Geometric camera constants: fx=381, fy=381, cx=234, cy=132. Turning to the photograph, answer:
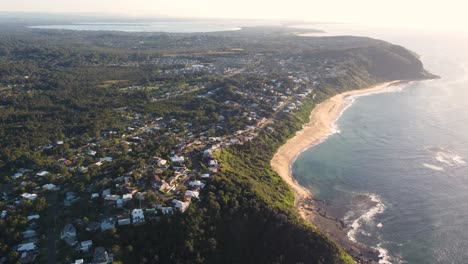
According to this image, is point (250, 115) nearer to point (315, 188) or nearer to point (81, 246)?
point (315, 188)

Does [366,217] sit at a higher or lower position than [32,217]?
lower

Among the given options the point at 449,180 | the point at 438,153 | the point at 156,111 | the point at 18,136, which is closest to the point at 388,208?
the point at 449,180

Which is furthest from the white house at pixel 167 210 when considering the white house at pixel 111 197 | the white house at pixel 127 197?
the white house at pixel 111 197

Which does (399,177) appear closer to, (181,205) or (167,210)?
(181,205)

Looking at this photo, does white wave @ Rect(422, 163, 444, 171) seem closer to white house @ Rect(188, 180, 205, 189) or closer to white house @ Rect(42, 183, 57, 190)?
white house @ Rect(188, 180, 205, 189)

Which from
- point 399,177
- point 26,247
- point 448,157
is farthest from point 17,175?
point 448,157

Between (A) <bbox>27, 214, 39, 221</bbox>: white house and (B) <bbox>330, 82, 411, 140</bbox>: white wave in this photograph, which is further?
(B) <bbox>330, 82, 411, 140</bbox>: white wave

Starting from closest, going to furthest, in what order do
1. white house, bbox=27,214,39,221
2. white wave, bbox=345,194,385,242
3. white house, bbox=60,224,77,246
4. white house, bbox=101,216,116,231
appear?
white house, bbox=60,224,77,246, white house, bbox=101,216,116,231, white house, bbox=27,214,39,221, white wave, bbox=345,194,385,242

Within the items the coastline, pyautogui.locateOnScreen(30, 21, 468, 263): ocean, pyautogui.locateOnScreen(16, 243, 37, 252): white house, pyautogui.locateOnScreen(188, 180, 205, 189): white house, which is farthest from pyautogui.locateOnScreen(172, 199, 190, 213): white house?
pyautogui.locateOnScreen(30, 21, 468, 263): ocean

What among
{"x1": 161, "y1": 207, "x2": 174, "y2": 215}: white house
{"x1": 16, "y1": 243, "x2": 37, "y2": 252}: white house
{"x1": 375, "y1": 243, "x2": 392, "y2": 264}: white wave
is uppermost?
{"x1": 161, "y1": 207, "x2": 174, "y2": 215}: white house
